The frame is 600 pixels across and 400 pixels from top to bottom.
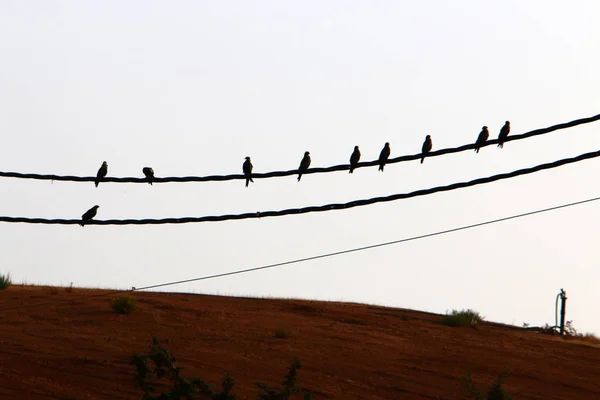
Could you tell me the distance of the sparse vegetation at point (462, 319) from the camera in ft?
121

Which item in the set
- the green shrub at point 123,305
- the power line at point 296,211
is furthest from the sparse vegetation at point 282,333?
the power line at point 296,211

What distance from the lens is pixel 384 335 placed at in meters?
33.1

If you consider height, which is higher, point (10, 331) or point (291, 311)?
point (291, 311)

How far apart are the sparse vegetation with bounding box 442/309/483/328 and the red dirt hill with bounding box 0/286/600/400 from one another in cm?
45

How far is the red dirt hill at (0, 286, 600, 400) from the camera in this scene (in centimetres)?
2589

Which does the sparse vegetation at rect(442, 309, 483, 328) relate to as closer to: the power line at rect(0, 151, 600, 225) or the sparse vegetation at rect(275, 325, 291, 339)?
the sparse vegetation at rect(275, 325, 291, 339)

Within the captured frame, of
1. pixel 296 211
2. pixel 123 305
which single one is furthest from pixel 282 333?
pixel 296 211

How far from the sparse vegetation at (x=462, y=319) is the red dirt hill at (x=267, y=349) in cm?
45

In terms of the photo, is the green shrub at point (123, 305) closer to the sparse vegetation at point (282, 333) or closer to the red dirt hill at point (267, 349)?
the red dirt hill at point (267, 349)

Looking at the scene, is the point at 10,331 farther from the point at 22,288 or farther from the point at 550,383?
the point at 550,383

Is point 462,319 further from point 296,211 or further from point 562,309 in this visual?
point 296,211

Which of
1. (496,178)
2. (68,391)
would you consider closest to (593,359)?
(68,391)

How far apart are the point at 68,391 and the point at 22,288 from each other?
12.0 meters

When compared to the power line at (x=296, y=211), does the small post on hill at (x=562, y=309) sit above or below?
above
